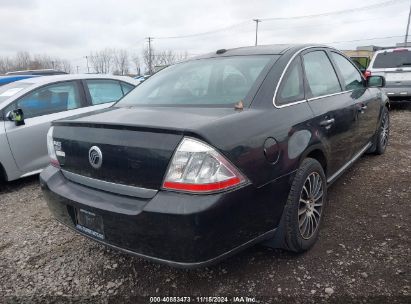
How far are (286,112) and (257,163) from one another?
58 cm

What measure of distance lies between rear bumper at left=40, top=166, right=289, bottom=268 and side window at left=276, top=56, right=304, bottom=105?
636 millimetres

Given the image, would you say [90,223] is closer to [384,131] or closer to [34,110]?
[34,110]

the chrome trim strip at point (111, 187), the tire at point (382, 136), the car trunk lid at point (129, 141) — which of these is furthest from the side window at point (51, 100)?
the tire at point (382, 136)

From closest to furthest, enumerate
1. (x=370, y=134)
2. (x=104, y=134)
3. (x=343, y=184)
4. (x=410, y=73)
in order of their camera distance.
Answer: (x=104, y=134)
(x=343, y=184)
(x=370, y=134)
(x=410, y=73)

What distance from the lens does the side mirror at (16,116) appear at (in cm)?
428

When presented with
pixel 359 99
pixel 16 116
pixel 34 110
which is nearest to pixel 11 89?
pixel 34 110

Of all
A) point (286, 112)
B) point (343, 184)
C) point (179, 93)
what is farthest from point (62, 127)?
point (343, 184)

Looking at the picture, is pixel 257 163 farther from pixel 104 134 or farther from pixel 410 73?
pixel 410 73

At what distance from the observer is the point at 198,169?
184cm

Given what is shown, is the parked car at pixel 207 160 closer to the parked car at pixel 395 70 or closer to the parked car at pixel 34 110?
A: the parked car at pixel 34 110

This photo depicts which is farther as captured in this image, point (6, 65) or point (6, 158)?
point (6, 65)

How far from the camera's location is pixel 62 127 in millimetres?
2484

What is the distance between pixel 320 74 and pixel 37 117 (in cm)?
359

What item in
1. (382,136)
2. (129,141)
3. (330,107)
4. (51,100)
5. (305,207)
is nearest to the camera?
(129,141)
